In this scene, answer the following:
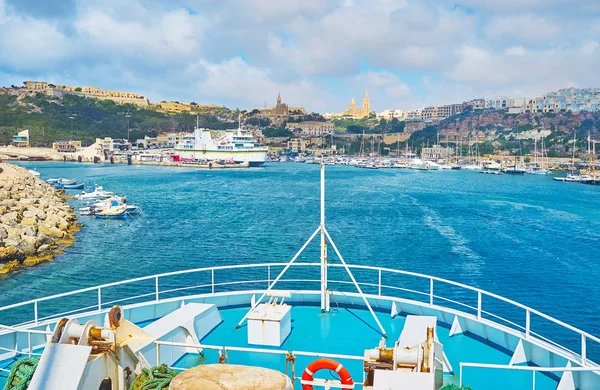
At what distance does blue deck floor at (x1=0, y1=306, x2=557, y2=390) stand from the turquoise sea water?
10.0 m

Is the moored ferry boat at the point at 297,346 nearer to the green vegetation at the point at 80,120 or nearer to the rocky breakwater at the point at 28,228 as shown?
the rocky breakwater at the point at 28,228

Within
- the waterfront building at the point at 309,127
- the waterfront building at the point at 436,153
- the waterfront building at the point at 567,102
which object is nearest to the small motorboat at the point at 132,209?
the waterfront building at the point at 436,153

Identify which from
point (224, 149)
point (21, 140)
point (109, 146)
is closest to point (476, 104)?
point (224, 149)

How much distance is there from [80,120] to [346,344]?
153 metres

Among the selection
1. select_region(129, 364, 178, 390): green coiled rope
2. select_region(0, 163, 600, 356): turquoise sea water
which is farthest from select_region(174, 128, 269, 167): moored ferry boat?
select_region(129, 364, 178, 390): green coiled rope

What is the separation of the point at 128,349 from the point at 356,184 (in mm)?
60733

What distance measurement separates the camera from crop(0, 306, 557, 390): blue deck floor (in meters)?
4.95

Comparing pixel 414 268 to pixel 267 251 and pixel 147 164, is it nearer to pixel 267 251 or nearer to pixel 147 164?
pixel 267 251

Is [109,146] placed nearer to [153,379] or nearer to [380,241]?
[380,241]

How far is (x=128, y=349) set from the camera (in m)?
3.74

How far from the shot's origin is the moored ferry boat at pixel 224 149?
321ft

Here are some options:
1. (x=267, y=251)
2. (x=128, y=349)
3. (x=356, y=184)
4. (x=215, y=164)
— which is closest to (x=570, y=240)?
(x=267, y=251)

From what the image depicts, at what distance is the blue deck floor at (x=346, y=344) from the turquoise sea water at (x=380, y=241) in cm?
1002

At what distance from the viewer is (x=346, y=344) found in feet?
18.9
